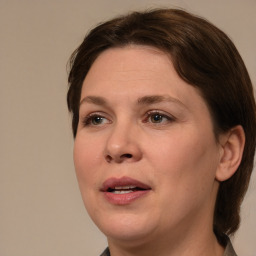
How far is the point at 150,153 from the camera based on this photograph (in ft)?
5.75

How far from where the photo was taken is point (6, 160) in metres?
2.90

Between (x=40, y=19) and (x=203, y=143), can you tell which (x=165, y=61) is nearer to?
(x=203, y=143)

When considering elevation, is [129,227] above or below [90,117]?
below

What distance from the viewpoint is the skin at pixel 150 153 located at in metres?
1.75

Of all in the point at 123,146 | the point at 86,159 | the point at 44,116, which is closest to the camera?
the point at 123,146

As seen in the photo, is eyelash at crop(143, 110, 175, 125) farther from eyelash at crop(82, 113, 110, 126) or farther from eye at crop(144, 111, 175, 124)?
eyelash at crop(82, 113, 110, 126)

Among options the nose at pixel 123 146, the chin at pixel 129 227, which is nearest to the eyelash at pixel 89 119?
the nose at pixel 123 146

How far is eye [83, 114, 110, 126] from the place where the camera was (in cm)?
188

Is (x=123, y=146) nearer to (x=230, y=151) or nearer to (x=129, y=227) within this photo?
(x=129, y=227)

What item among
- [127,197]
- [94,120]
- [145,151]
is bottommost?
[127,197]

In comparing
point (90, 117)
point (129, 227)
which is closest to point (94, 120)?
point (90, 117)

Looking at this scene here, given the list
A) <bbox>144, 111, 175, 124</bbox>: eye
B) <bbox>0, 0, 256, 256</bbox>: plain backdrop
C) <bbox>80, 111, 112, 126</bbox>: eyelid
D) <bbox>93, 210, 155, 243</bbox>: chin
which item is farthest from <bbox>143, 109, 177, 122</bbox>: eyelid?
<bbox>0, 0, 256, 256</bbox>: plain backdrop

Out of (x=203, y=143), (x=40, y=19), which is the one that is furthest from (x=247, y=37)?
(x=203, y=143)

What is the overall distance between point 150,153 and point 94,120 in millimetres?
224
